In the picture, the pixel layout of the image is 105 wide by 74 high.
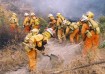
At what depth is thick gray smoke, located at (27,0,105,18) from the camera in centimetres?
2103

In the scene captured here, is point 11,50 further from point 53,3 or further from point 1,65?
point 53,3

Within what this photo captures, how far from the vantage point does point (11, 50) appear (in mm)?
16625

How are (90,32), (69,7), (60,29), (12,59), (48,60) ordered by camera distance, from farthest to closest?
(69,7), (60,29), (12,59), (48,60), (90,32)

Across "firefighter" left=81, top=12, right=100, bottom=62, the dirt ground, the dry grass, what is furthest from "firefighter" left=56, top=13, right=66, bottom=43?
"firefighter" left=81, top=12, right=100, bottom=62

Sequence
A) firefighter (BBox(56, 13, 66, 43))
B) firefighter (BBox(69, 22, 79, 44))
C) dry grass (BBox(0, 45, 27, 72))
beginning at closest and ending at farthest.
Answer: dry grass (BBox(0, 45, 27, 72)) < firefighter (BBox(69, 22, 79, 44)) < firefighter (BBox(56, 13, 66, 43))

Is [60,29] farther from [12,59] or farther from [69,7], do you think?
[69,7]

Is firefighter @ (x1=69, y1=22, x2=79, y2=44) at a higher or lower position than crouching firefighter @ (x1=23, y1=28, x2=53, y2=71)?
higher

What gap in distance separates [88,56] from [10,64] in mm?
4776

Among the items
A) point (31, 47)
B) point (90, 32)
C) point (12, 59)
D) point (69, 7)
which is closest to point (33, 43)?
point (31, 47)

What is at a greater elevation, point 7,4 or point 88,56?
point 7,4

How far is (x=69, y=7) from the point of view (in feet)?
74.8

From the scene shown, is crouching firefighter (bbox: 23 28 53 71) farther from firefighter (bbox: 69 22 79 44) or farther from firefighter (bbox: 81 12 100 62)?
firefighter (bbox: 69 22 79 44)

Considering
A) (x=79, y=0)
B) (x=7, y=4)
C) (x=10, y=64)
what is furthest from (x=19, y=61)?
(x=7, y=4)

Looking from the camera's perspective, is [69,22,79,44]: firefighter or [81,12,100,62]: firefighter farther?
[69,22,79,44]: firefighter
